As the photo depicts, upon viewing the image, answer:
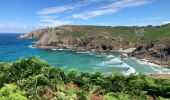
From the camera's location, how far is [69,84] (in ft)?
90.9

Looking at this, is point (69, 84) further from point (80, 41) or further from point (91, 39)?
point (80, 41)

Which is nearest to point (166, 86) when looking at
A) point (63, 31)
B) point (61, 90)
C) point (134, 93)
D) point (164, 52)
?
point (134, 93)

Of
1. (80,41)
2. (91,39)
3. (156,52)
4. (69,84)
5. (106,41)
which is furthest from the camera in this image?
(80,41)

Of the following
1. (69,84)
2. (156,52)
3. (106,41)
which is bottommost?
(156,52)

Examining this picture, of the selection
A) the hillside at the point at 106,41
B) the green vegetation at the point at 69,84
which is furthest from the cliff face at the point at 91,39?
the green vegetation at the point at 69,84

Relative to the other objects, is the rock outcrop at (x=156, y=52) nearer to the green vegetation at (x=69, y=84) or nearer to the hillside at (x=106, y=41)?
the hillside at (x=106, y=41)

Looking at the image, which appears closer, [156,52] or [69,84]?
[69,84]

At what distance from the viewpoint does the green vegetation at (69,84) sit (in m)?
23.8

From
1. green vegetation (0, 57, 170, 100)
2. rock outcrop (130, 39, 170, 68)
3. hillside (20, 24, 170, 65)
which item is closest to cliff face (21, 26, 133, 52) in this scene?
hillside (20, 24, 170, 65)

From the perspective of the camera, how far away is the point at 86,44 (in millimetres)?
155625

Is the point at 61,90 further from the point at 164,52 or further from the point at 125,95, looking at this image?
the point at 164,52

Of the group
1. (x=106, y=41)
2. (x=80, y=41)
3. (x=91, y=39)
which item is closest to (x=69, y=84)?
(x=106, y=41)

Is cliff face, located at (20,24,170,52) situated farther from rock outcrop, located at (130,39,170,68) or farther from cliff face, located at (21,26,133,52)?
rock outcrop, located at (130,39,170,68)

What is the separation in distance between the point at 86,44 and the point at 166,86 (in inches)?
5064
